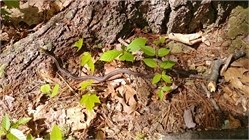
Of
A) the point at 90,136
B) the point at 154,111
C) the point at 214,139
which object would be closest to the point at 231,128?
the point at 214,139

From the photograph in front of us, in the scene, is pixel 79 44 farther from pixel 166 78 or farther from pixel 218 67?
pixel 218 67

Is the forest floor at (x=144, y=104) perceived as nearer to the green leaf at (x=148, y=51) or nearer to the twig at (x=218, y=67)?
the twig at (x=218, y=67)

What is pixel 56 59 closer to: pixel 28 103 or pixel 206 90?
pixel 28 103

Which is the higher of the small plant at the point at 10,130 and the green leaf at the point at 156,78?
the green leaf at the point at 156,78

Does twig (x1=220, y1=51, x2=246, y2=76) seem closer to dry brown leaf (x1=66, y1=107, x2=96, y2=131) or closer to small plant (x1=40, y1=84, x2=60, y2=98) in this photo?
dry brown leaf (x1=66, y1=107, x2=96, y2=131)

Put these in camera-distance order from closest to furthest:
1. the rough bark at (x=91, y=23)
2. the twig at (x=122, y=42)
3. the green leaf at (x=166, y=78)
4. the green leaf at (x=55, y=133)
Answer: the green leaf at (x=55, y=133), the green leaf at (x=166, y=78), the rough bark at (x=91, y=23), the twig at (x=122, y=42)

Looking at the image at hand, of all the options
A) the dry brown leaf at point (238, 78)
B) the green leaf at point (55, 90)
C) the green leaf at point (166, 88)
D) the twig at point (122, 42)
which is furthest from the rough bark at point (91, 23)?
the green leaf at point (166, 88)

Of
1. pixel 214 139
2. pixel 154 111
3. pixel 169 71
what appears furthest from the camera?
pixel 169 71

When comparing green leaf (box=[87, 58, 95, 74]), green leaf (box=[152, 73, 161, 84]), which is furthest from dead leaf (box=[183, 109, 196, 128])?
green leaf (box=[87, 58, 95, 74])
